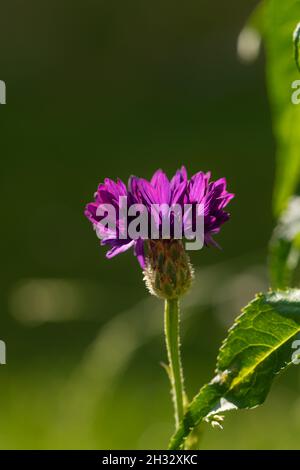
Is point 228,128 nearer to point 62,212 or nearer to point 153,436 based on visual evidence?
point 62,212

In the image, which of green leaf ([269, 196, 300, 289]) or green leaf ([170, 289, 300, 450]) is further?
green leaf ([269, 196, 300, 289])

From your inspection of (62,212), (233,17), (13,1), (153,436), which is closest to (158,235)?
(153,436)

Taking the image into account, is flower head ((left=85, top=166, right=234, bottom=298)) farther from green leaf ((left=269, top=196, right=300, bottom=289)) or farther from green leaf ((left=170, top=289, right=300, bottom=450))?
green leaf ((left=269, top=196, right=300, bottom=289))

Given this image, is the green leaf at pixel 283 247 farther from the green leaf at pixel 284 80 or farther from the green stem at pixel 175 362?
the green stem at pixel 175 362

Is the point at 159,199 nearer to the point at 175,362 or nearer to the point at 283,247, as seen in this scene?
the point at 175,362

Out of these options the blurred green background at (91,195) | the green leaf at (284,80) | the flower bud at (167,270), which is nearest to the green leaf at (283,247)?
the green leaf at (284,80)

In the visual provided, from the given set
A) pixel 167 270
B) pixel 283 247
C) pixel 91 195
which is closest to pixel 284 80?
pixel 283 247

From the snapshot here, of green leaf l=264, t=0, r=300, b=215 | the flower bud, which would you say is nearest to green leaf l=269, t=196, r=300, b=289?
green leaf l=264, t=0, r=300, b=215
